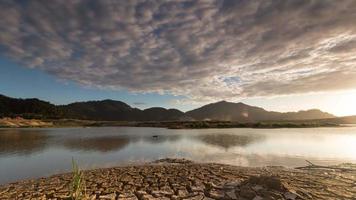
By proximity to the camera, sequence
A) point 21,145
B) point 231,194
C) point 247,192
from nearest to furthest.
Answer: point 247,192, point 231,194, point 21,145

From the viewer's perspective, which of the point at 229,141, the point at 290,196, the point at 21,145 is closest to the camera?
the point at 290,196

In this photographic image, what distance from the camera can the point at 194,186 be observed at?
41.6ft

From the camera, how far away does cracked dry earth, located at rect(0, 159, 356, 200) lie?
11086 mm

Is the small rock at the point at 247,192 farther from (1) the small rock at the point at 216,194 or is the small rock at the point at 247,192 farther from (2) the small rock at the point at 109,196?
(2) the small rock at the point at 109,196

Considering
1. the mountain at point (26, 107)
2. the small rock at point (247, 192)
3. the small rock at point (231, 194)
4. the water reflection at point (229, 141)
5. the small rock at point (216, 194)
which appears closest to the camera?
the small rock at point (247, 192)

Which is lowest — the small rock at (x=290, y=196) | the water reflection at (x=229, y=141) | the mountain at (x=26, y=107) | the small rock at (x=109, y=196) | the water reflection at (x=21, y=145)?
the small rock at (x=109, y=196)

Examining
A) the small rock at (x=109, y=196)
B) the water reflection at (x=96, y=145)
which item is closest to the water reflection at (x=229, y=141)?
the water reflection at (x=96, y=145)

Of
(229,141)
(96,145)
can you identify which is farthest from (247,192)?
(229,141)

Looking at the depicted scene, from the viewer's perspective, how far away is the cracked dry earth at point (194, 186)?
11086mm

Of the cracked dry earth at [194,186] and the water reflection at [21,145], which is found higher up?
the water reflection at [21,145]

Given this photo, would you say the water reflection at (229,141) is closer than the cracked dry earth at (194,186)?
No

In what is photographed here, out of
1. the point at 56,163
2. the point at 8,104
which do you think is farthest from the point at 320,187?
the point at 8,104

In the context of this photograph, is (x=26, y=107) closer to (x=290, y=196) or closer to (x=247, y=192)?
(x=247, y=192)

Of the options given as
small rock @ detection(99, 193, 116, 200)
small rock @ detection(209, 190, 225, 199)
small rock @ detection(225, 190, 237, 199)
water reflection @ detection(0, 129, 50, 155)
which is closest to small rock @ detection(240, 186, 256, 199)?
small rock @ detection(225, 190, 237, 199)
